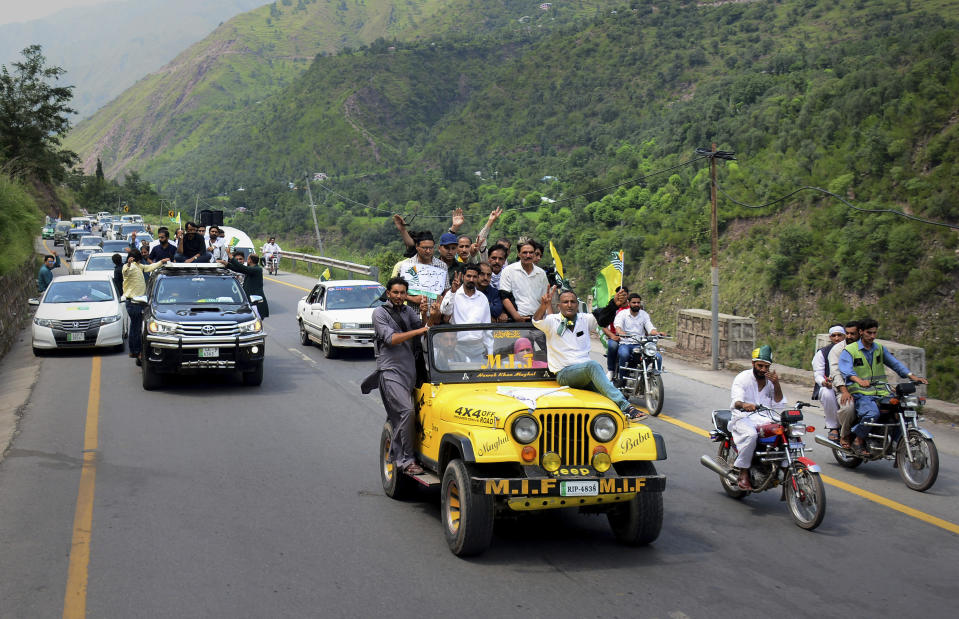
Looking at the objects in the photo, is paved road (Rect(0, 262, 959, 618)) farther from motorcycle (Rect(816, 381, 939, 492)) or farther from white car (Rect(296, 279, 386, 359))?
white car (Rect(296, 279, 386, 359))

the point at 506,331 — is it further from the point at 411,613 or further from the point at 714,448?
the point at 714,448

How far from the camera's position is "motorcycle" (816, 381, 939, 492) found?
28.6 feet

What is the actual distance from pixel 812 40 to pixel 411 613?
8216cm

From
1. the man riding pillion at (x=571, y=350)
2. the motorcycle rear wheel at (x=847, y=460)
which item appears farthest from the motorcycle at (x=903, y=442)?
the man riding pillion at (x=571, y=350)

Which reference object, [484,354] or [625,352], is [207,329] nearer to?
[625,352]

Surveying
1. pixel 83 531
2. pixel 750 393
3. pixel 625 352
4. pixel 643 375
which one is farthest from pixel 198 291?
pixel 750 393

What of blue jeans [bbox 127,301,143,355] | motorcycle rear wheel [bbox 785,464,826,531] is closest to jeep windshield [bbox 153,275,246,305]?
A: blue jeans [bbox 127,301,143,355]

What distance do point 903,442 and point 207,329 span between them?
1007cm

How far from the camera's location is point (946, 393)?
28703 millimetres

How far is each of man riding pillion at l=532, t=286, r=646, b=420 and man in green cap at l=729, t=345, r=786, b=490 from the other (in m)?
1.27

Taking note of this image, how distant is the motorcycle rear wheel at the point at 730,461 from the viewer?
8.50 m

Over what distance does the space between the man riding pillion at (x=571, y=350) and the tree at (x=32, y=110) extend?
75.4 m

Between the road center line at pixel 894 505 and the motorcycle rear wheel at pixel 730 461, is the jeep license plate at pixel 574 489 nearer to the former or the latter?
the motorcycle rear wheel at pixel 730 461

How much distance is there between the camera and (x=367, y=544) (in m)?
7.05
